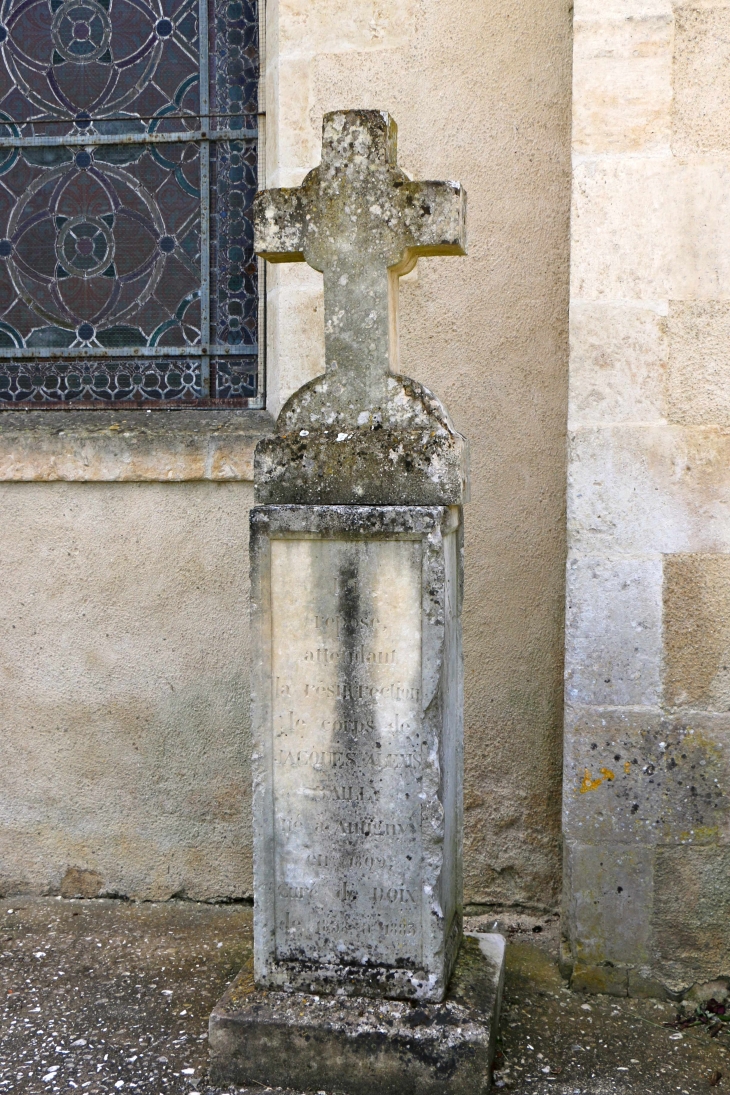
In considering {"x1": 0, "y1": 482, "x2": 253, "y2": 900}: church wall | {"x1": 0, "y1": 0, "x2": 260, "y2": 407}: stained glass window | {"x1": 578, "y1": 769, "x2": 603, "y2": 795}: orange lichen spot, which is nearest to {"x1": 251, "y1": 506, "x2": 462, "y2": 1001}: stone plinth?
{"x1": 578, "y1": 769, "x2": 603, "y2": 795}: orange lichen spot

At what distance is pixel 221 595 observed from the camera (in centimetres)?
427

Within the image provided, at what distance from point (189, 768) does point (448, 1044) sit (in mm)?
1706

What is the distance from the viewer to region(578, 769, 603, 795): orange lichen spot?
3.56m

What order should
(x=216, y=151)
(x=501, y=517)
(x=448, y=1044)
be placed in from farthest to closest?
1. (x=216, y=151)
2. (x=501, y=517)
3. (x=448, y=1044)

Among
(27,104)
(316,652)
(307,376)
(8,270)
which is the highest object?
(27,104)

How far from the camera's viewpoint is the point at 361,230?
306 centimetres

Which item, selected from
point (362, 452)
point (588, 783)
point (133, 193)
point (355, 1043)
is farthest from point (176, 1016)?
point (133, 193)

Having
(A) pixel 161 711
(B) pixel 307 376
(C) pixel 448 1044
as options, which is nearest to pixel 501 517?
(B) pixel 307 376

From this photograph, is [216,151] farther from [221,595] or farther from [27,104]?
[221,595]

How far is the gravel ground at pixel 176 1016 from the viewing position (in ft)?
10.2

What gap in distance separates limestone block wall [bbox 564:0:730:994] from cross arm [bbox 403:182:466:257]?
2.14 feet

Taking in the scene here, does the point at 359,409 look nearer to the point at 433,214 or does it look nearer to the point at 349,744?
the point at 433,214

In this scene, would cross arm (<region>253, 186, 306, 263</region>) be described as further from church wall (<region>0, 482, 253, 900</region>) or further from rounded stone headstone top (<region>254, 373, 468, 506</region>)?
church wall (<region>0, 482, 253, 900</region>)

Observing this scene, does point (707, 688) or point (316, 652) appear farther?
point (707, 688)
